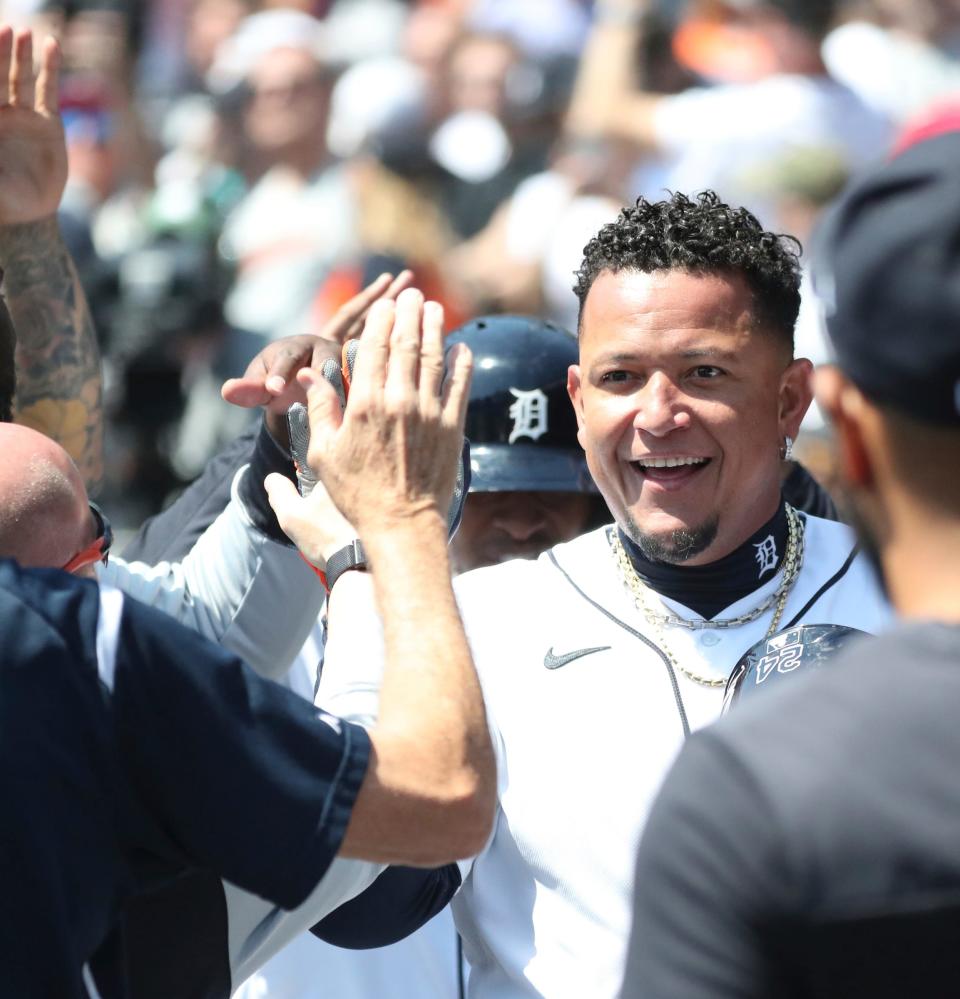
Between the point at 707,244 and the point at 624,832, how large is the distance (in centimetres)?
108

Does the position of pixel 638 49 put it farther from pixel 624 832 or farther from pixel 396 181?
pixel 624 832

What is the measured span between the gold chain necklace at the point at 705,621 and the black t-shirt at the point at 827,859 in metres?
1.48

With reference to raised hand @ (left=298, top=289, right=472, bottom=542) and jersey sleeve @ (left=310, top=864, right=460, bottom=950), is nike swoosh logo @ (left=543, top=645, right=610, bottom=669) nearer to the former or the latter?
jersey sleeve @ (left=310, top=864, right=460, bottom=950)

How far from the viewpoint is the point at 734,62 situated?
24.5 feet

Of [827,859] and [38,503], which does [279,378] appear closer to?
[38,503]

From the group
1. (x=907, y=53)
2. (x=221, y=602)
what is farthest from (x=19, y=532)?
(x=907, y=53)

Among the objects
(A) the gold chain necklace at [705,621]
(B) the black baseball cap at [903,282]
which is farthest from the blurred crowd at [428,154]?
(B) the black baseball cap at [903,282]

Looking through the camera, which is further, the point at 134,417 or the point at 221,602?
the point at 134,417

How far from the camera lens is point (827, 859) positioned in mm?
1318

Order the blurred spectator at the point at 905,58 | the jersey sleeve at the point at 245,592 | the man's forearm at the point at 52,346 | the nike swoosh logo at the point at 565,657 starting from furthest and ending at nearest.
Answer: the blurred spectator at the point at 905,58 → the man's forearm at the point at 52,346 → the jersey sleeve at the point at 245,592 → the nike swoosh logo at the point at 565,657

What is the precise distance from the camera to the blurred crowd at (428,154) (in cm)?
685

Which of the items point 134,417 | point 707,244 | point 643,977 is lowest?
point 134,417

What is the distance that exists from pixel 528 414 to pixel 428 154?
4.49 meters

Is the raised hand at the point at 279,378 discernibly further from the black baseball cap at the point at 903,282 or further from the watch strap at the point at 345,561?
the black baseball cap at the point at 903,282
